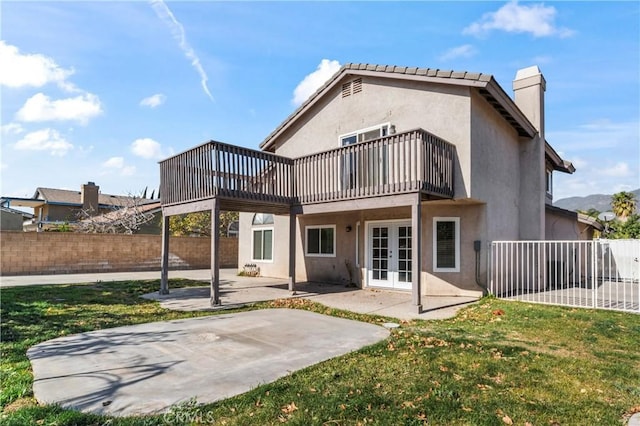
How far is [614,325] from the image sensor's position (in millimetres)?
7379

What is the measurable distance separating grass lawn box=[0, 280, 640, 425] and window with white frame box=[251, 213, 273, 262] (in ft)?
28.0

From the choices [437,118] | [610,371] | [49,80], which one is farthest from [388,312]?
[49,80]

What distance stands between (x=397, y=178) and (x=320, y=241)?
549 centimetres

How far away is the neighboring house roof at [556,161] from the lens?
14994 mm

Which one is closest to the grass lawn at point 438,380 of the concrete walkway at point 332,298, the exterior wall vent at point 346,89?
the concrete walkway at point 332,298

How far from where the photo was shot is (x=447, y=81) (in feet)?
34.7

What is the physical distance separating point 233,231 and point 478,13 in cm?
2225

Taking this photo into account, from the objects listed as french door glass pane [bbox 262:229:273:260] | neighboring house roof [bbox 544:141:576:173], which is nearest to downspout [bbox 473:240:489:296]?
neighboring house roof [bbox 544:141:576:173]

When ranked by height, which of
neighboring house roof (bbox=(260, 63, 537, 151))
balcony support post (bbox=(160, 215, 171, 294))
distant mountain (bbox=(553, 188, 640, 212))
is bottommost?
balcony support post (bbox=(160, 215, 171, 294))

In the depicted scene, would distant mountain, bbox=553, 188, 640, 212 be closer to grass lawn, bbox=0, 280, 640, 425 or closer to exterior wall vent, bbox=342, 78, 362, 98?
exterior wall vent, bbox=342, 78, 362, 98

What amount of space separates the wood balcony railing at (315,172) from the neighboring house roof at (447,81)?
1.93 m

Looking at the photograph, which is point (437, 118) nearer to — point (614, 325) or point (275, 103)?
point (614, 325)

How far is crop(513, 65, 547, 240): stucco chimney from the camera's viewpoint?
13.6 metres

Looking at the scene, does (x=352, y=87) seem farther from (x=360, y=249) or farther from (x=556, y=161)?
(x=556, y=161)
